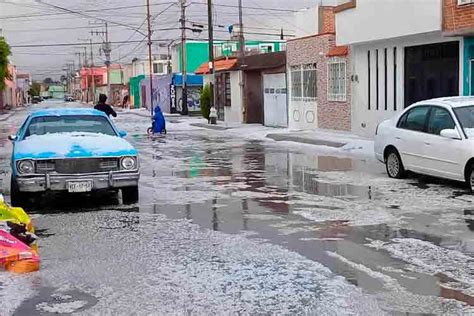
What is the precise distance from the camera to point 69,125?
41.3 feet

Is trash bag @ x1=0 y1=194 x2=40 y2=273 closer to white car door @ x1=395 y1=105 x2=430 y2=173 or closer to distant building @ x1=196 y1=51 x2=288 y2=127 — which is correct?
Answer: white car door @ x1=395 y1=105 x2=430 y2=173

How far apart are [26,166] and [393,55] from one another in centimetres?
1658

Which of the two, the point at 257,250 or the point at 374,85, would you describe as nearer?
the point at 257,250

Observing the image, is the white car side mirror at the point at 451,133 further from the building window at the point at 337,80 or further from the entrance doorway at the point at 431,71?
the building window at the point at 337,80

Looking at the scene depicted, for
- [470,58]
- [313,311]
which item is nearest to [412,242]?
[313,311]

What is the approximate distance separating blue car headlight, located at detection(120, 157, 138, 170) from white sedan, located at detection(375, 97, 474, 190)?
5.27 m

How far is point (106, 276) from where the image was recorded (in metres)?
6.99

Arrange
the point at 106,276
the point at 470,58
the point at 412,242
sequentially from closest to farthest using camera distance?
the point at 106,276
the point at 412,242
the point at 470,58

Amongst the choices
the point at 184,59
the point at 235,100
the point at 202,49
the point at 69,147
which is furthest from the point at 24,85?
the point at 69,147

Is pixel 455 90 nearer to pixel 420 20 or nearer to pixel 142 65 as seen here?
pixel 420 20

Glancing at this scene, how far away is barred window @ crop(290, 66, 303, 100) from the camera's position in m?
32.1

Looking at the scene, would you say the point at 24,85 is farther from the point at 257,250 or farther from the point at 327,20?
the point at 257,250

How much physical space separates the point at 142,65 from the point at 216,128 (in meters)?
66.6

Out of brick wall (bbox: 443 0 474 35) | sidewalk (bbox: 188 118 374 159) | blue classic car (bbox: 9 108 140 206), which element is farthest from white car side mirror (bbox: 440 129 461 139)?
brick wall (bbox: 443 0 474 35)
